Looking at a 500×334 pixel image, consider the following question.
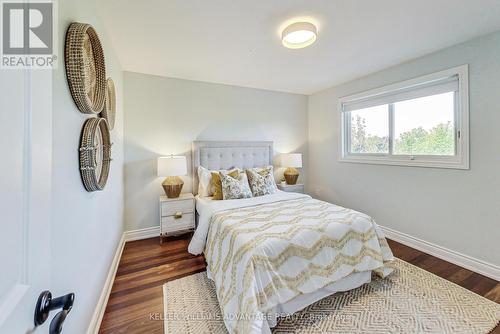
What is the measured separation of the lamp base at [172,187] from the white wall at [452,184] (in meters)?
2.71

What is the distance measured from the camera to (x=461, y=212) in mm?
2381

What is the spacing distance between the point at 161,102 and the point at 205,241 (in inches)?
84.2

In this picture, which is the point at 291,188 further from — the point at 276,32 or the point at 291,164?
the point at 276,32

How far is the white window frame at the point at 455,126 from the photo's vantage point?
2322 mm

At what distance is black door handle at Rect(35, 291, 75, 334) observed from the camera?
1.67 feet

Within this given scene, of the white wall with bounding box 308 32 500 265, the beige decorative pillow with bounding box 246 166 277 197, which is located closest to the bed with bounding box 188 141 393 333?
the beige decorative pillow with bounding box 246 166 277 197

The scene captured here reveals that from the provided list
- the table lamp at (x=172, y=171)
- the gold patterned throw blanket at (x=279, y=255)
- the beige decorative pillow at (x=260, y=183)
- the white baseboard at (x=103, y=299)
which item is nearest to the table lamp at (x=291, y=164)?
the beige decorative pillow at (x=260, y=183)

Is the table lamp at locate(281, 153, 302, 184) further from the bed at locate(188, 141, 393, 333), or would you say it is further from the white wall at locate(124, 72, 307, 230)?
the bed at locate(188, 141, 393, 333)

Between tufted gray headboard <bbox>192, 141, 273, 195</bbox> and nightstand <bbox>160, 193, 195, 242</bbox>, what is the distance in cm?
38

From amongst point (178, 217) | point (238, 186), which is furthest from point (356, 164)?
Answer: point (178, 217)

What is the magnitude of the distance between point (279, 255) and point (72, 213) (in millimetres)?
1302

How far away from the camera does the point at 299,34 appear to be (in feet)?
6.70

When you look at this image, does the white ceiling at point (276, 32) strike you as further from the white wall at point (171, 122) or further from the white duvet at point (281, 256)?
the white duvet at point (281, 256)

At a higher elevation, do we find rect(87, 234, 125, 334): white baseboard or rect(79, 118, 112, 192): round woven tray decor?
rect(79, 118, 112, 192): round woven tray decor
